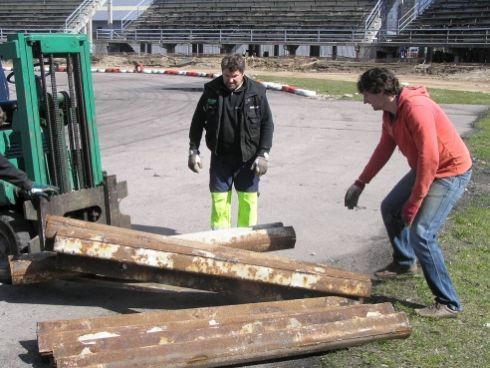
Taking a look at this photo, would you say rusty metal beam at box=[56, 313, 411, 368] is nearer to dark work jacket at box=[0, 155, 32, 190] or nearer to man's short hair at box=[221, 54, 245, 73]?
dark work jacket at box=[0, 155, 32, 190]

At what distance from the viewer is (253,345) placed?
13.5 feet

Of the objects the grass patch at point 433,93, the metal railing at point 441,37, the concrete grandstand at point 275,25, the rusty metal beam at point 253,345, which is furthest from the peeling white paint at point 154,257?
the concrete grandstand at point 275,25

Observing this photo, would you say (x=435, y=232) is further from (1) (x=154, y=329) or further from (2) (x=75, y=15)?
(2) (x=75, y=15)

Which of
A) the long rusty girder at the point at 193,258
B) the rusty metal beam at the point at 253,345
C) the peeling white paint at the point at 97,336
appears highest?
the long rusty girder at the point at 193,258

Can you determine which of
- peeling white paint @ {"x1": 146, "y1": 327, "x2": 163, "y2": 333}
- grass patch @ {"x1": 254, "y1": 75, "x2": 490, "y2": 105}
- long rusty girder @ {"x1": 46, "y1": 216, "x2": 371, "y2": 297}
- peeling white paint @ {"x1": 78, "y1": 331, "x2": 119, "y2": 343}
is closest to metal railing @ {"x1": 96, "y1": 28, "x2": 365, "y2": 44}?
grass patch @ {"x1": 254, "y1": 75, "x2": 490, "y2": 105}

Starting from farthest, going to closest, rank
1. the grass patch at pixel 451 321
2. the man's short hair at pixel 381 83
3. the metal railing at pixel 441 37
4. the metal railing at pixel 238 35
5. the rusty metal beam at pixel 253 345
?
the metal railing at pixel 238 35 → the metal railing at pixel 441 37 → the man's short hair at pixel 381 83 → the grass patch at pixel 451 321 → the rusty metal beam at pixel 253 345

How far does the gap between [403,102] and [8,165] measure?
9.39 ft

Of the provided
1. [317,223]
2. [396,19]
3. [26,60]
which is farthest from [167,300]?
[396,19]

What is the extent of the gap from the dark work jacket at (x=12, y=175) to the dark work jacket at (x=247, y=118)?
1.65 meters

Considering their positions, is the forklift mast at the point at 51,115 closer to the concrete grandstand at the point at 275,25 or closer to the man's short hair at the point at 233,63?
the man's short hair at the point at 233,63

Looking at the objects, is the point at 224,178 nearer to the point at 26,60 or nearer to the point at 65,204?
the point at 65,204

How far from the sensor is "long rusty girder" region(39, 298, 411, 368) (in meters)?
3.93

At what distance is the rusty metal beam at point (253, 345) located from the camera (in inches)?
153

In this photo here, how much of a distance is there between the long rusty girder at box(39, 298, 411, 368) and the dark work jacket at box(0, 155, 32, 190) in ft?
4.25
